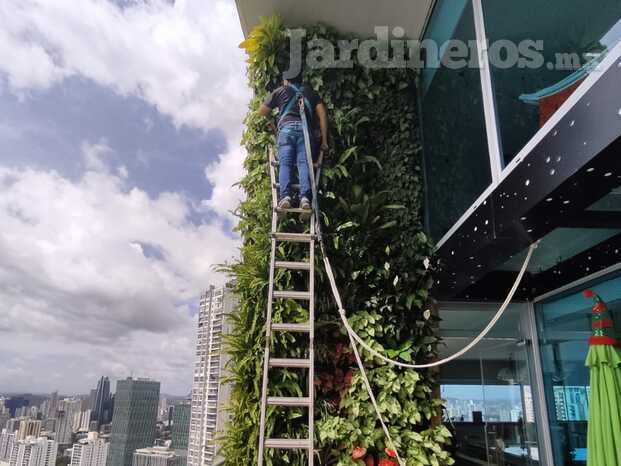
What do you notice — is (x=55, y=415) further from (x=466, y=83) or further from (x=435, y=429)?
(x=466, y=83)

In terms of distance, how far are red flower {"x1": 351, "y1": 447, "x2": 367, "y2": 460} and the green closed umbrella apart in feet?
5.10

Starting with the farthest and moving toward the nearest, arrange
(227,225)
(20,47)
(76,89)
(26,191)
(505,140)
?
(26,191)
(76,89)
(20,47)
(227,225)
(505,140)

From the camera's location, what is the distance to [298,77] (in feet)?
14.5

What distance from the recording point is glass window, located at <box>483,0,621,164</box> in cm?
191

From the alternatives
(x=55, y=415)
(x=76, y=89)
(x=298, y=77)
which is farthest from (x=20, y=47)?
(x=55, y=415)

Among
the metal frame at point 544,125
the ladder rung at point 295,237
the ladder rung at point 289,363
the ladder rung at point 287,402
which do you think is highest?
the metal frame at point 544,125

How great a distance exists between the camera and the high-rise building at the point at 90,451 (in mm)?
8320

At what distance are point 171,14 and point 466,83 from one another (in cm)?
320

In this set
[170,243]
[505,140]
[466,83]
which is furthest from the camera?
[170,243]

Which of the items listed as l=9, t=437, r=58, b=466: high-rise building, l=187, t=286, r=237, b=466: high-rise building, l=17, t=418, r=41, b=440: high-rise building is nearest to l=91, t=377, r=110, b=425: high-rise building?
l=9, t=437, r=58, b=466: high-rise building

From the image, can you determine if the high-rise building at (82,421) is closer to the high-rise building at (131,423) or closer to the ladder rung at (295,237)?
the high-rise building at (131,423)

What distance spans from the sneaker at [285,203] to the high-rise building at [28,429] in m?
A: 8.77

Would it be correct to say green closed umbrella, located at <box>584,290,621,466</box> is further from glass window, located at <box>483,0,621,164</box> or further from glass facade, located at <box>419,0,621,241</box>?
glass window, located at <box>483,0,621,164</box>

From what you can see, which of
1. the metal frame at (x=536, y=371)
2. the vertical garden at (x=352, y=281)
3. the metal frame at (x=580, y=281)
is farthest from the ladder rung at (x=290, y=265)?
the metal frame at (x=580, y=281)
